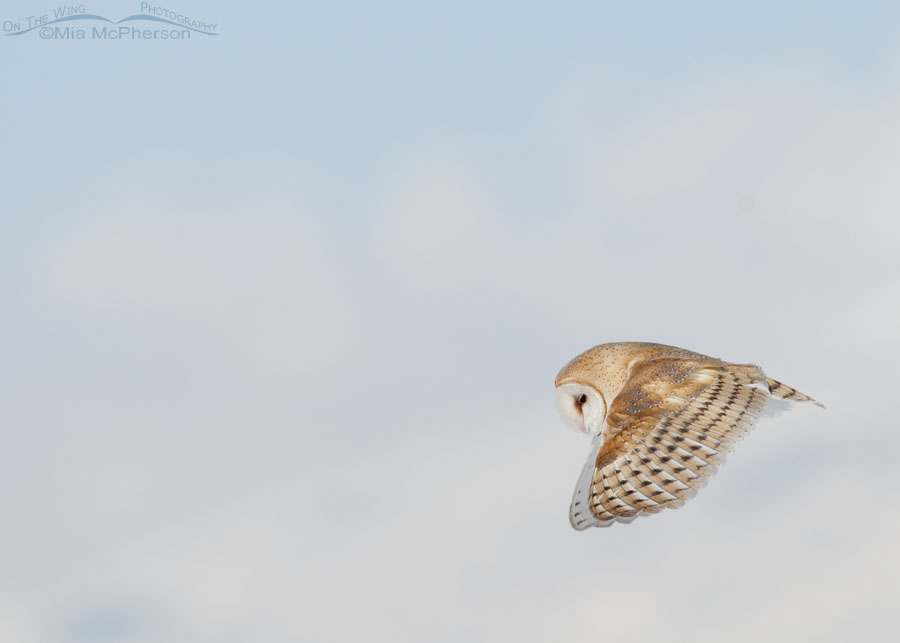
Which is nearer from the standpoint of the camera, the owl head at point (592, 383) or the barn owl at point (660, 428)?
the barn owl at point (660, 428)

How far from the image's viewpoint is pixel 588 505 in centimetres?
840

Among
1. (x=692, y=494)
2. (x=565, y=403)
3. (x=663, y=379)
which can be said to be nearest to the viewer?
(x=692, y=494)

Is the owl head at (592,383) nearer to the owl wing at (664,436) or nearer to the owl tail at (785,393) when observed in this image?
the owl wing at (664,436)

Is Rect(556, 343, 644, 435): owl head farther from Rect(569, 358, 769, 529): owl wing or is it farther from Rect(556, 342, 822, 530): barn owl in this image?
Rect(569, 358, 769, 529): owl wing

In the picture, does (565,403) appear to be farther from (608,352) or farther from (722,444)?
(722,444)

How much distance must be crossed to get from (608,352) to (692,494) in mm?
2019

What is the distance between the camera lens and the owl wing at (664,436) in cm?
828

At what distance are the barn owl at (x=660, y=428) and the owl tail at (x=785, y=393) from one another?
345 mm

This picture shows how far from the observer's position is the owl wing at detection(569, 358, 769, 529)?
8281 millimetres

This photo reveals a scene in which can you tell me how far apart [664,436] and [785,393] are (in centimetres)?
184

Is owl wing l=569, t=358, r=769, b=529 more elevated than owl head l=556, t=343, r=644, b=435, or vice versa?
owl head l=556, t=343, r=644, b=435

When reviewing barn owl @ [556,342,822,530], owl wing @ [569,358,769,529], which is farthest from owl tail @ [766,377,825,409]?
owl wing @ [569,358,769,529]

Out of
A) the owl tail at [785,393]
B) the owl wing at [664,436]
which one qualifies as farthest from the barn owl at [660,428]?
the owl tail at [785,393]

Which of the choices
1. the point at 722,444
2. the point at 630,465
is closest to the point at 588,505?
the point at 630,465
